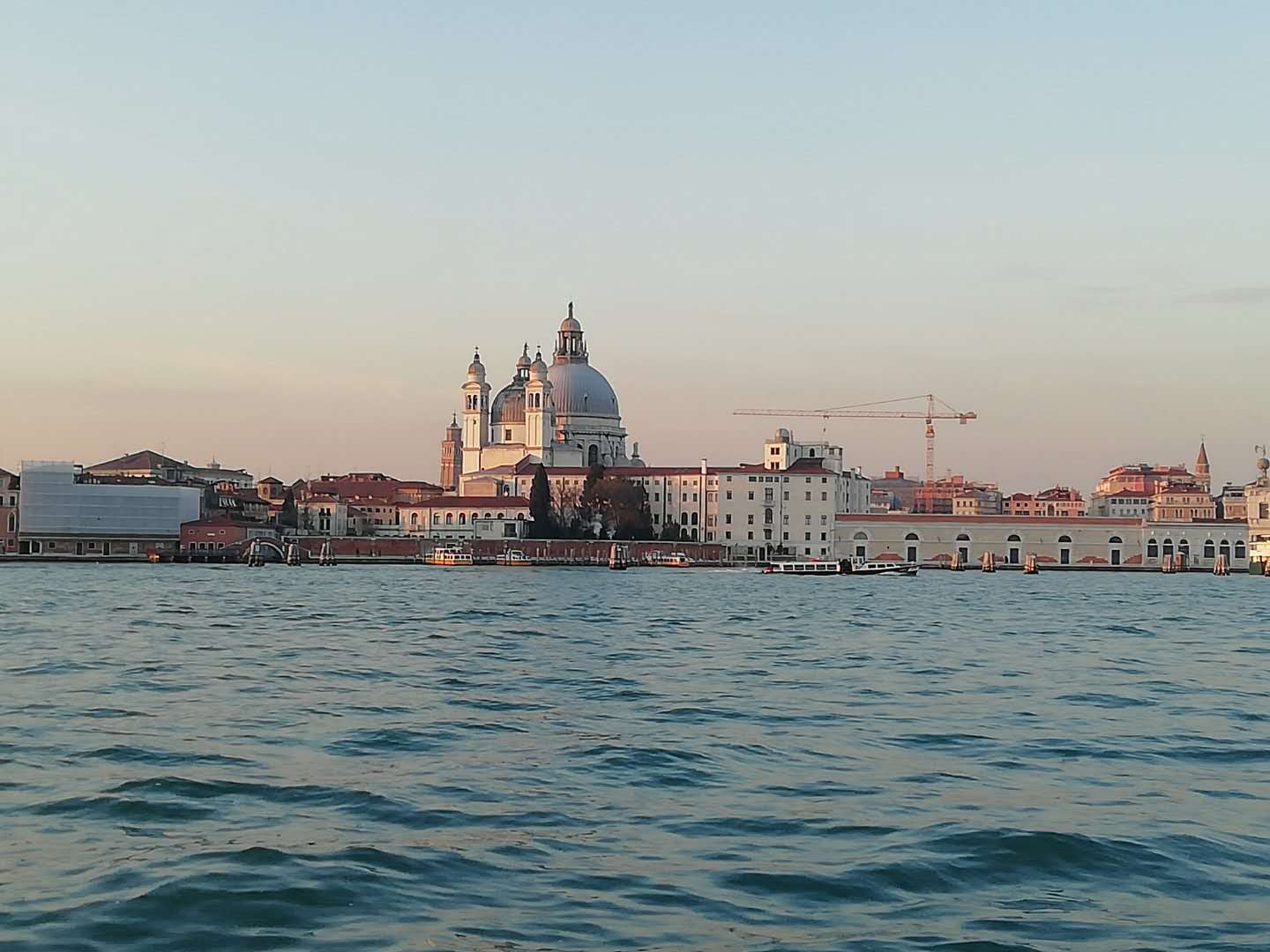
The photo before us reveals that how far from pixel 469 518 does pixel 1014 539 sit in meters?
19.8

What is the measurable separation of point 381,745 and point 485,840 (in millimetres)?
2205

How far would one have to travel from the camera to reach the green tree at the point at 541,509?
181 ft

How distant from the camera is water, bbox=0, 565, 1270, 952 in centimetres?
450

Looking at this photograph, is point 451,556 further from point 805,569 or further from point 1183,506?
point 1183,506

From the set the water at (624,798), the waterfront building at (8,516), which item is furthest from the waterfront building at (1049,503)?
the water at (624,798)

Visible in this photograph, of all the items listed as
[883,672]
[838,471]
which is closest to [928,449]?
[838,471]

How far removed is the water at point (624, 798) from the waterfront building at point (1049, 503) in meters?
73.0

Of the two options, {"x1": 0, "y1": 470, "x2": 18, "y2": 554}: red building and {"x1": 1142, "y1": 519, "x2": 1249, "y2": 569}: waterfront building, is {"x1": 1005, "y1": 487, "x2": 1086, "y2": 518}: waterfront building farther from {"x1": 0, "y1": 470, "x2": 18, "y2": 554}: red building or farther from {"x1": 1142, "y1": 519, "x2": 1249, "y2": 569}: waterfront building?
{"x1": 0, "y1": 470, "x2": 18, "y2": 554}: red building

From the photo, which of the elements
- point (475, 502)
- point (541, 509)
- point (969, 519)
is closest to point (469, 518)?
point (475, 502)

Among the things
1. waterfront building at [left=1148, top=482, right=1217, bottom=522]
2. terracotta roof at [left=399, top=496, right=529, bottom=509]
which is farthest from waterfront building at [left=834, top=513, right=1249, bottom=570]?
terracotta roof at [left=399, top=496, right=529, bottom=509]

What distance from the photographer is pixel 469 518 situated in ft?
186

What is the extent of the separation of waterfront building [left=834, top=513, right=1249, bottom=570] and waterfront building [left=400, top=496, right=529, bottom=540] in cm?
1171

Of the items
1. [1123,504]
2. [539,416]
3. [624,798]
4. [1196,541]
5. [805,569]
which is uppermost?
[539,416]

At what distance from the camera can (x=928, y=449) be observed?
93562mm
